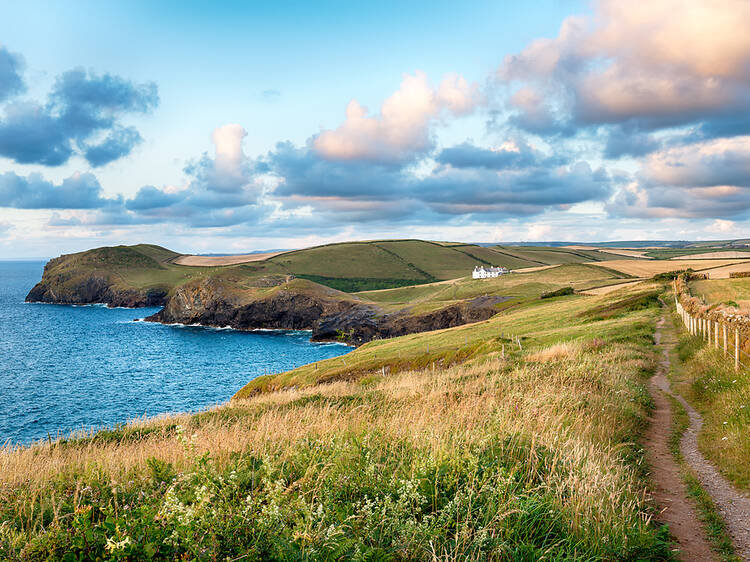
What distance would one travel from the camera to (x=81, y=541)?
4.95m

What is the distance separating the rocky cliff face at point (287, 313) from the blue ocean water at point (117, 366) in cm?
744

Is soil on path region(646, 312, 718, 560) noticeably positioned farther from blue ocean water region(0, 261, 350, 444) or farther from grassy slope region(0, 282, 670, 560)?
blue ocean water region(0, 261, 350, 444)

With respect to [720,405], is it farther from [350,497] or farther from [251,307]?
[251,307]

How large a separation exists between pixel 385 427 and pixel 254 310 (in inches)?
6046

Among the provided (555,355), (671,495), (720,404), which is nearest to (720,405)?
(720,404)

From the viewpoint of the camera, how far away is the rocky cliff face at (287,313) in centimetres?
13488

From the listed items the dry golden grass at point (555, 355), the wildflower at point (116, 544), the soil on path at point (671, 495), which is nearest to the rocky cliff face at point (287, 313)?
the dry golden grass at point (555, 355)

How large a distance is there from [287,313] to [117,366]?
68392 millimetres

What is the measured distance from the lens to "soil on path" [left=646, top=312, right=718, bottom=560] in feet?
24.5

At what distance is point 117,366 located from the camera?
92.9m

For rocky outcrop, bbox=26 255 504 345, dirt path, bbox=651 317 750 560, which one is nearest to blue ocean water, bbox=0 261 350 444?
rocky outcrop, bbox=26 255 504 345

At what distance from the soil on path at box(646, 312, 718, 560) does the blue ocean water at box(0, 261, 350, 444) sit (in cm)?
3344

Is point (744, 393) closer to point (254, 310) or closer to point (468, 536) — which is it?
point (468, 536)

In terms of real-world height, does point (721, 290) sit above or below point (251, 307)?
above
